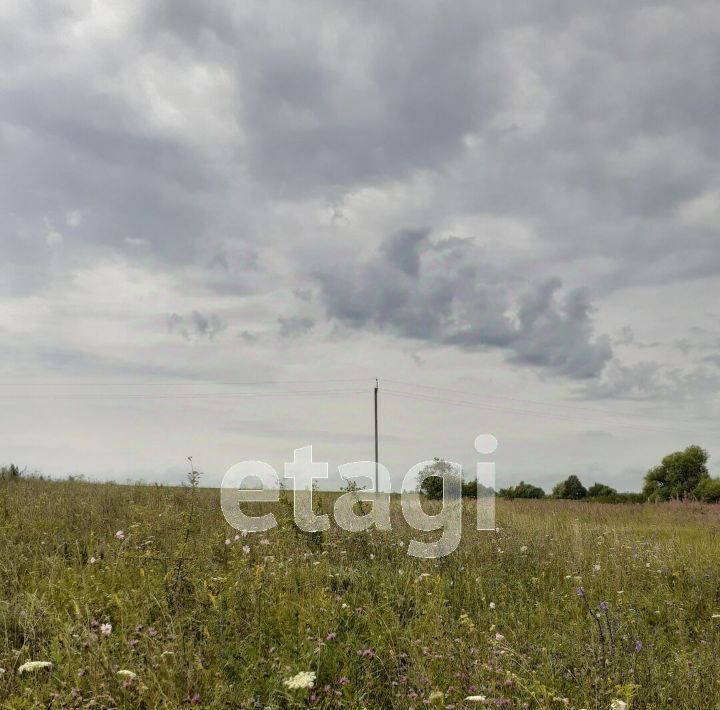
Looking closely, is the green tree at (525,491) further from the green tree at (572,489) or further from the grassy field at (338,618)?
the grassy field at (338,618)

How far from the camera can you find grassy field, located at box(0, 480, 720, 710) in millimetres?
A: 4023

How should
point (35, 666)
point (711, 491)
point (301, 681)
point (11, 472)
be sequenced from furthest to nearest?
point (711, 491), point (11, 472), point (35, 666), point (301, 681)

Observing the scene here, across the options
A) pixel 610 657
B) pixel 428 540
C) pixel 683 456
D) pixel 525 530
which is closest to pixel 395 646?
pixel 610 657

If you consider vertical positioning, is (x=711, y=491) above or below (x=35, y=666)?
below

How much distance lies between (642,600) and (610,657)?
2.68 m

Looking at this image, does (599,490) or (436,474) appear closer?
(436,474)

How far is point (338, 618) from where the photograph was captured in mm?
5082

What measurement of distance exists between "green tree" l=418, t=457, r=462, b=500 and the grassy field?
31.2ft

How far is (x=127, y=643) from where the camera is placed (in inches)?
176

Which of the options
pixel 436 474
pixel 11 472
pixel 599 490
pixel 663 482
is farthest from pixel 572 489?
pixel 11 472

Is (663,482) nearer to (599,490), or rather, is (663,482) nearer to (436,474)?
(599,490)

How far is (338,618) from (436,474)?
629 inches

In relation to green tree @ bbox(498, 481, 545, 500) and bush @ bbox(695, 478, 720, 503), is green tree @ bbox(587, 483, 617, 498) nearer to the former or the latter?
green tree @ bbox(498, 481, 545, 500)

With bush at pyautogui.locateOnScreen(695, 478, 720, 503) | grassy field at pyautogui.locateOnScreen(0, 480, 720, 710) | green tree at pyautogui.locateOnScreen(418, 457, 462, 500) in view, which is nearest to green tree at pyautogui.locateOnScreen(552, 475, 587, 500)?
bush at pyautogui.locateOnScreen(695, 478, 720, 503)
